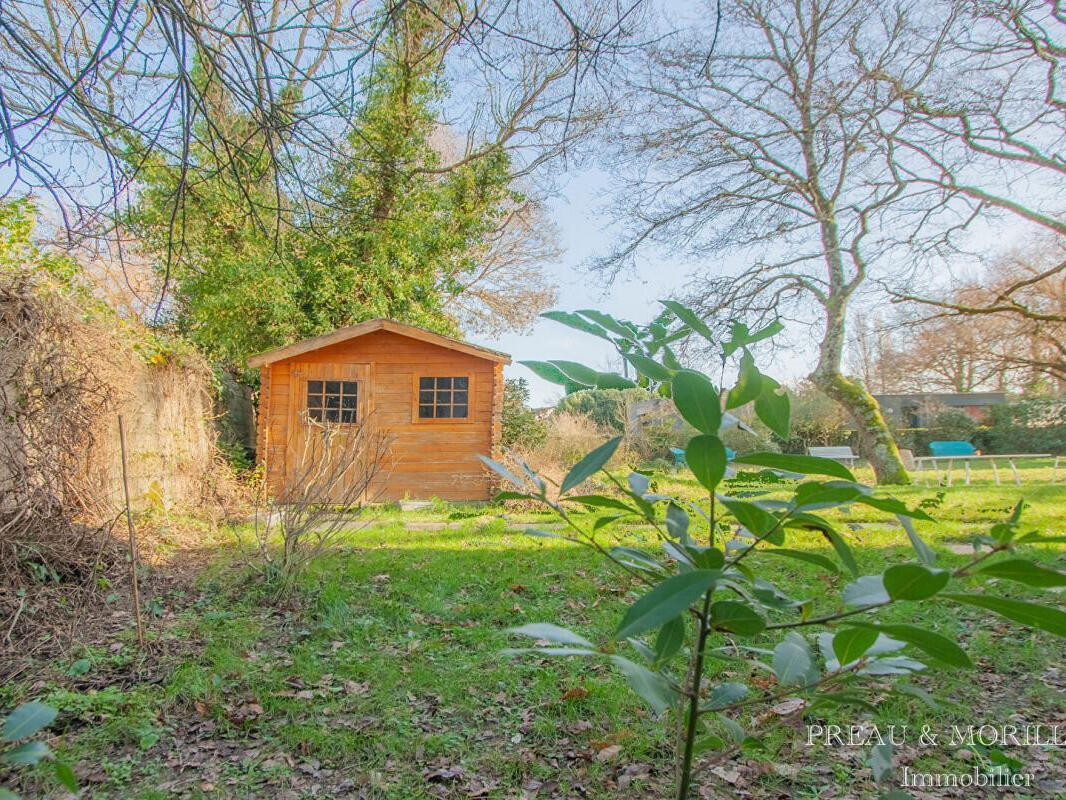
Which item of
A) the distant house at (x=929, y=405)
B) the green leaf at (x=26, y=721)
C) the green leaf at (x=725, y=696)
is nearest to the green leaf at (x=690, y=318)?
the green leaf at (x=725, y=696)

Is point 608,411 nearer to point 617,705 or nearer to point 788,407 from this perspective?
point 617,705

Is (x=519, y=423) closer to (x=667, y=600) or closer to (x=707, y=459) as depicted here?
(x=707, y=459)

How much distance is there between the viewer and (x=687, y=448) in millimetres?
620

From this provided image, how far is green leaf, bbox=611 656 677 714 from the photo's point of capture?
0.74 metres

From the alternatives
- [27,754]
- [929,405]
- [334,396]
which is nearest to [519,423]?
[334,396]

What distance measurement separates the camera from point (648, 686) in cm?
76

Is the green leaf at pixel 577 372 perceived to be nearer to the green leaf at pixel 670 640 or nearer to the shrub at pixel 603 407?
the green leaf at pixel 670 640

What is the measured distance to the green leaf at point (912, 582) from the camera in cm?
52

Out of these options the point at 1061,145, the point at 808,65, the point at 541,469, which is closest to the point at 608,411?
the point at 541,469

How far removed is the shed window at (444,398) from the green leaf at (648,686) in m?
9.35

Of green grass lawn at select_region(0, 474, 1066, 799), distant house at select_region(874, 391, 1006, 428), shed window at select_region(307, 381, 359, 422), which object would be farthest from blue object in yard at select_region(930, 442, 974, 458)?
shed window at select_region(307, 381, 359, 422)

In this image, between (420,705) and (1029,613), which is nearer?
(1029,613)

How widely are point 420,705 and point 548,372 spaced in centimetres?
241

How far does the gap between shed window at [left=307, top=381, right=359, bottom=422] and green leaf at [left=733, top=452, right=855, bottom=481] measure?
9.79 meters
